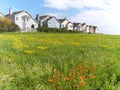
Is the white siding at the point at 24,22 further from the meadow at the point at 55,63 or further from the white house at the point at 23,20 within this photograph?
the meadow at the point at 55,63

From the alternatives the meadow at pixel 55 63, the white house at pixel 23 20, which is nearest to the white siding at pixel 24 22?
the white house at pixel 23 20

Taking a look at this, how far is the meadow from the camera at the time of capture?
430 inches

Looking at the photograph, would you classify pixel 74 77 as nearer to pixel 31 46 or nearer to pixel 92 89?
pixel 92 89

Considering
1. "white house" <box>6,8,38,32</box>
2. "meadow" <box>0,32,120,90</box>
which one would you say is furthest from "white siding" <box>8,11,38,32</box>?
"meadow" <box>0,32,120,90</box>

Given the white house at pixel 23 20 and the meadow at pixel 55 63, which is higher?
the white house at pixel 23 20

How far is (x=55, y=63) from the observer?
1247cm

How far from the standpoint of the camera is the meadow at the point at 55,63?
35.8 ft

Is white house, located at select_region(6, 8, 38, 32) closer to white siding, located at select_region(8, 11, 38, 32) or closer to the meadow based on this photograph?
white siding, located at select_region(8, 11, 38, 32)

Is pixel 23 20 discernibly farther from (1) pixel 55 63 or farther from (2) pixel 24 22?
(1) pixel 55 63

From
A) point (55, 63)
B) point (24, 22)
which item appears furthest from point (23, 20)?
point (55, 63)

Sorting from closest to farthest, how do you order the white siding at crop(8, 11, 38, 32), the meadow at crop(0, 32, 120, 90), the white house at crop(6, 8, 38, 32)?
1. the meadow at crop(0, 32, 120, 90)
2. the white house at crop(6, 8, 38, 32)
3. the white siding at crop(8, 11, 38, 32)

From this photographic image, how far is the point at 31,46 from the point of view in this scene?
1384 centimetres

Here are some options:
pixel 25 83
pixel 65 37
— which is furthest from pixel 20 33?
pixel 25 83

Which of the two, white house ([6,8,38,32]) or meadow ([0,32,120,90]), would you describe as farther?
white house ([6,8,38,32])
